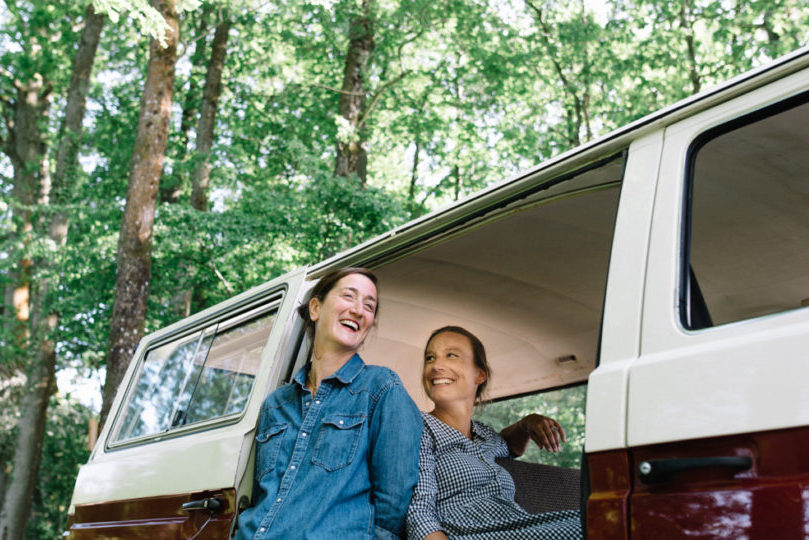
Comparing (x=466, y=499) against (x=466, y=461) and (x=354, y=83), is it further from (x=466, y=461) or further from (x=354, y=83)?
(x=354, y=83)

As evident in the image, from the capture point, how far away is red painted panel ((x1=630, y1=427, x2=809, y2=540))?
1.72 meters

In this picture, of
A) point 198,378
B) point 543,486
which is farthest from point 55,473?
point 543,486

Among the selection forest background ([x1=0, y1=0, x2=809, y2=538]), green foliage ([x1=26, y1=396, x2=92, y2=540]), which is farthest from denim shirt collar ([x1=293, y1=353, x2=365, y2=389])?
green foliage ([x1=26, y1=396, x2=92, y2=540])

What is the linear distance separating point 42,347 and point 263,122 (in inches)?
302

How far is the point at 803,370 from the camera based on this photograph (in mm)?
1760

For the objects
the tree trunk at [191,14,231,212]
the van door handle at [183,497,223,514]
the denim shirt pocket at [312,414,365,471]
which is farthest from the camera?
the tree trunk at [191,14,231,212]

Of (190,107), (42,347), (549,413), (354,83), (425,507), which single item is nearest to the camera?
(425,507)

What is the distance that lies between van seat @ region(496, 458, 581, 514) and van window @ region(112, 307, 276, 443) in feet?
4.60

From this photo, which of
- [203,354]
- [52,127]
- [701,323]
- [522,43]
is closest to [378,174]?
[522,43]

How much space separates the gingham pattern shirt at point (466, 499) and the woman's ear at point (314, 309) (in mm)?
666

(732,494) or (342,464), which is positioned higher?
(342,464)

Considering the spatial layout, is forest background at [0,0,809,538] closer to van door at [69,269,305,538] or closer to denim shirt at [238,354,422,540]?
van door at [69,269,305,538]

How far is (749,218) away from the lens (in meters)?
3.52

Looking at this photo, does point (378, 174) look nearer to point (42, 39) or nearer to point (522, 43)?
point (522, 43)
